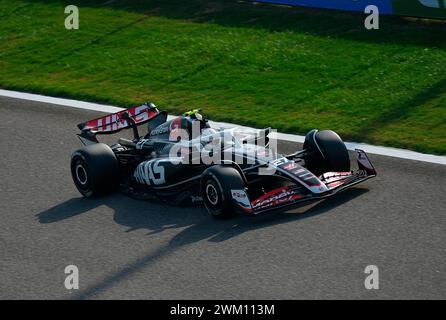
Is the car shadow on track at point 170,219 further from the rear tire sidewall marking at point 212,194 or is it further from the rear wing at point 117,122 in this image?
the rear wing at point 117,122

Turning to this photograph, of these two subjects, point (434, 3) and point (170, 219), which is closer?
point (170, 219)

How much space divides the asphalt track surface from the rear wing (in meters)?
0.64

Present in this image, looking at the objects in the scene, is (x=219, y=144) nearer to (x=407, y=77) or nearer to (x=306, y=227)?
(x=306, y=227)

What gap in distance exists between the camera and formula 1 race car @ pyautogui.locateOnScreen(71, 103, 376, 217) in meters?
9.69

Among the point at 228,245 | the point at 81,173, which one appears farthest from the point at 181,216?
the point at 81,173

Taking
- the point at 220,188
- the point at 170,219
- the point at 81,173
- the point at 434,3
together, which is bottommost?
the point at 170,219

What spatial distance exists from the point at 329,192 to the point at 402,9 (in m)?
7.24

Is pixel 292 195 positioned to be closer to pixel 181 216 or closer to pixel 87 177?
pixel 181 216

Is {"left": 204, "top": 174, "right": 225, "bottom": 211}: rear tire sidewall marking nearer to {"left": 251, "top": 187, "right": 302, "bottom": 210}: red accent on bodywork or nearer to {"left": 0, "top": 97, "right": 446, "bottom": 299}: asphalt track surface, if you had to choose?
{"left": 0, "top": 97, "right": 446, "bottom": 299}: asphalt track surface

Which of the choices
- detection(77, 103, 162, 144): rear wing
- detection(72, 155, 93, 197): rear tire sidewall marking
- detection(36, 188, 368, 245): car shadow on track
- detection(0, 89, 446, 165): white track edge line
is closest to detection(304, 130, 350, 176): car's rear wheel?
detection(36, 188, 368, 245): car shadow on track

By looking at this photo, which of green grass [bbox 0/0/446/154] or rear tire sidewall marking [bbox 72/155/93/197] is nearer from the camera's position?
rear tire sidewall marking [bbox 72/155/93/197]

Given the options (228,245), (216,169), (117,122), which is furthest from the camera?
(117,122)

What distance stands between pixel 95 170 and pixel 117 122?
4.11 feet

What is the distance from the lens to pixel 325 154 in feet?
34.6
